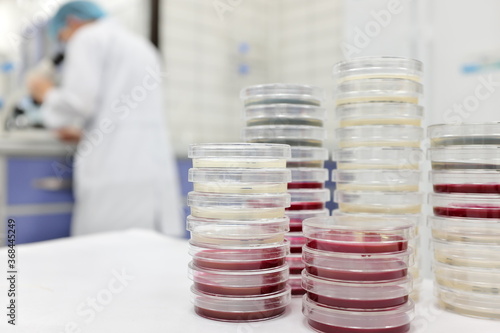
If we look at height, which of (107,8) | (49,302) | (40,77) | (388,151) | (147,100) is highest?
(107,8)

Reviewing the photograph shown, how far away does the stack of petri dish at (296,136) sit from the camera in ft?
2.71

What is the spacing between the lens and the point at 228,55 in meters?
3.81

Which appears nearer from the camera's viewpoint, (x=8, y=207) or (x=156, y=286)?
(x=156, y=286)

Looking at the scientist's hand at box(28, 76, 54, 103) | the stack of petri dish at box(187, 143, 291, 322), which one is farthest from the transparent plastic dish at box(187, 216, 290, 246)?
the scientist's hand at box(28, 76, 54, 103)

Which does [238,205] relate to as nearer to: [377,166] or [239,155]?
[239,155]

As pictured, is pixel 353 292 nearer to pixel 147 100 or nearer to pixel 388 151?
pixel 388 151

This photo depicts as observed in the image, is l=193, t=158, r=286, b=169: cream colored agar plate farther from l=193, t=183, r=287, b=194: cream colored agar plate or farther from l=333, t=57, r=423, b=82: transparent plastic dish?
l=333, t=57, r=423, b=82: transparent plastic dish

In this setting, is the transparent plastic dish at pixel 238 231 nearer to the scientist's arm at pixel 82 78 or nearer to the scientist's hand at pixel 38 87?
the scientist's arm at pixel 82 78

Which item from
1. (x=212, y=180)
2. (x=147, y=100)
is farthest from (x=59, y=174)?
(x=212, y=180)

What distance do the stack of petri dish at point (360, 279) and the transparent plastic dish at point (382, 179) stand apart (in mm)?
131

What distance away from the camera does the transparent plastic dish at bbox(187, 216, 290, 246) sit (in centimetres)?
68

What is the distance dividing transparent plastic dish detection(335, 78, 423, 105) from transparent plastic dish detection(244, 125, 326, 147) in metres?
0.09

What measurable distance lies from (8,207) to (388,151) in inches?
79.4

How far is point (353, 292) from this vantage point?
61 cm
